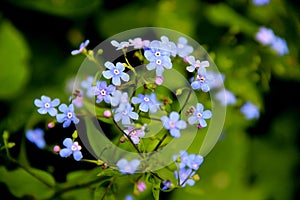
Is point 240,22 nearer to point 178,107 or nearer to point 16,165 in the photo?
point 178,107

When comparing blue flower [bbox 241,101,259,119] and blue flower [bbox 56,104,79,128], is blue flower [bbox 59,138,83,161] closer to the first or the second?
blue flower [bbox 56,104,79,128]

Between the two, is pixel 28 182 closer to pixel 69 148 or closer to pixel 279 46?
pixel 69 148

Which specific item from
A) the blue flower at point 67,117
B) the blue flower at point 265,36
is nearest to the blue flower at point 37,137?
the blue flower at point 67,117

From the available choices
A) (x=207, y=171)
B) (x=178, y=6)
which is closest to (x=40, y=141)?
(x=207, y=171)

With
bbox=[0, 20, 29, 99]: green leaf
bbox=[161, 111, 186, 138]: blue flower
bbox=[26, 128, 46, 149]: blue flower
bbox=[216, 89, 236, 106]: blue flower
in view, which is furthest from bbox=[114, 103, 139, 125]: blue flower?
bbox=[0, 20, 29, 99]: green leaf

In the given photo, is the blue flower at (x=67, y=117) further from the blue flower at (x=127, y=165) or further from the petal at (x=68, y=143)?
the blue flower at (x=127, y=165)

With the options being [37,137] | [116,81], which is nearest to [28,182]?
[37,137]
